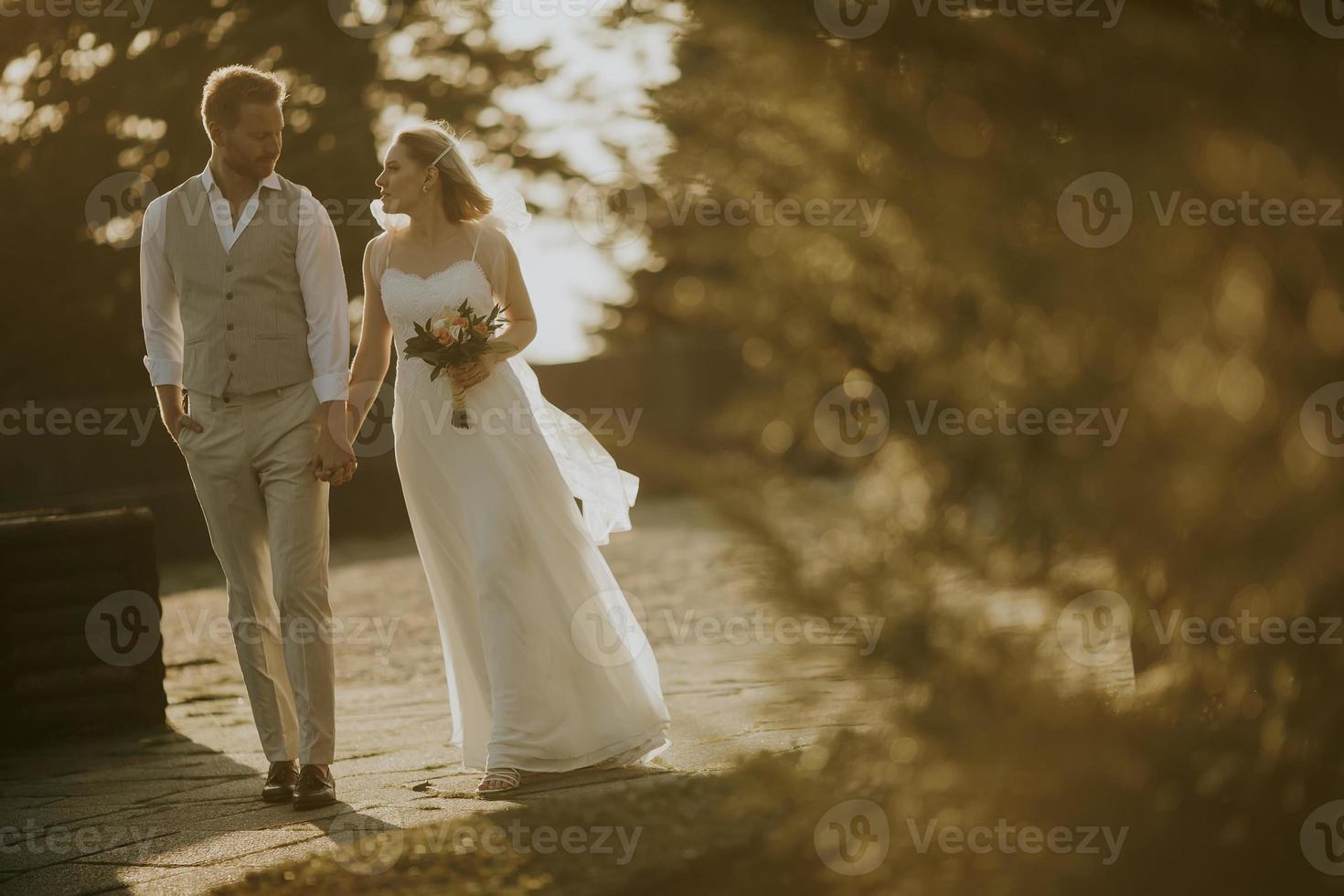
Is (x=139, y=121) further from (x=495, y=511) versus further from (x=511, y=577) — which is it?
(x=511, y=577)

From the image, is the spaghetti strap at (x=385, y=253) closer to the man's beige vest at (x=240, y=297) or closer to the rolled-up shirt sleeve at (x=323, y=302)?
the rolled-up shirt sleeve at (x=323, y=302)

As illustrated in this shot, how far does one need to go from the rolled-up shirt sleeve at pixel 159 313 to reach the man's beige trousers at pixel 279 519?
201mm

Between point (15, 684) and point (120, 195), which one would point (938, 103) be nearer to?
point (15, 684)

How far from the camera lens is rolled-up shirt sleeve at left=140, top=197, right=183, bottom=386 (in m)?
5.51

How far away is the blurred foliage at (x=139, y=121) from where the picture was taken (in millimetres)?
19578

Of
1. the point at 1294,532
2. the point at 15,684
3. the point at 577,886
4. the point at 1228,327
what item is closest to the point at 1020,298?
the point at 1228,327

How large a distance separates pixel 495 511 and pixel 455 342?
666 millimetres

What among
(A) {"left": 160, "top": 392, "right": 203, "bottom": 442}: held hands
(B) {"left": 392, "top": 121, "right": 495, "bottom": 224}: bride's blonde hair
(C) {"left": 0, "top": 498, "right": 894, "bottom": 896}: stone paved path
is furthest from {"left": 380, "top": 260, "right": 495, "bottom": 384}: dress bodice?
(C) {"left": 0, "top": 498, "right": 894, "bottom": 896}: stone paved path

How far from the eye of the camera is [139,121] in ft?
66.0

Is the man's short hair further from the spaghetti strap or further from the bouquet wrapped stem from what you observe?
the bouquet wrapped stem

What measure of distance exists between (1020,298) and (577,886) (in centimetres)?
209

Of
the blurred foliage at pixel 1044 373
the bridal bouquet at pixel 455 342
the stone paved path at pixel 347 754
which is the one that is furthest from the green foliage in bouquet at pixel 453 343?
the blurred foliage at pixel 1044 373
